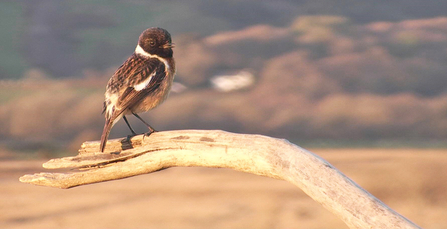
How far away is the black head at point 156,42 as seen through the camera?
7395 millimetres

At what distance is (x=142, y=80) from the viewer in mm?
7027

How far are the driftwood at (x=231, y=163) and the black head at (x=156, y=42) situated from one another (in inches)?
57.2

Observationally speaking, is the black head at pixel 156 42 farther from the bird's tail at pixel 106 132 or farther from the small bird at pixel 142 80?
the bird's tail at pixel 106 132

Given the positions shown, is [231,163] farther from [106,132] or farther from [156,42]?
[156,42]

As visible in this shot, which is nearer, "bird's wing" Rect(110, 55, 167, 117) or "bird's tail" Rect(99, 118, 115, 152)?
"bird's tail" Rect(99, 118, 115, 152)

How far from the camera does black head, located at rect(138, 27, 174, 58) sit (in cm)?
739

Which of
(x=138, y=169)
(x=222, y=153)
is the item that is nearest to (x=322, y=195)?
(x=222, y=153)

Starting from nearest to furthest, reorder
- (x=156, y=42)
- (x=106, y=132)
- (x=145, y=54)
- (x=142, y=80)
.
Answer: (x=106, y=132), (x=142, y=80), (x=156, y=42), (x=145, y=54)

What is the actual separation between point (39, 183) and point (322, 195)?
407cm

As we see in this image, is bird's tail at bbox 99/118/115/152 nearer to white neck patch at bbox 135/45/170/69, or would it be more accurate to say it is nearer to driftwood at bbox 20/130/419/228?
driftwood at bbox 20/130/419/228

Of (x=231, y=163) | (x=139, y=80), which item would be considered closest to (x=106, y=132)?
Answer: (x=139, y=80)

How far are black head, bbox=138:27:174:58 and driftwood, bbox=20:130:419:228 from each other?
1.45 meters

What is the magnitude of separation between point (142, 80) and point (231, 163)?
2.05 meters

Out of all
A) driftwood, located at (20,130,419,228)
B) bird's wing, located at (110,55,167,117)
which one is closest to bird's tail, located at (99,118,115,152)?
bird's wing, located at (110,55,167,117)
